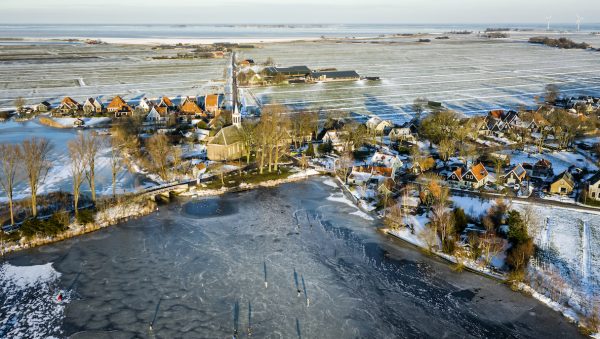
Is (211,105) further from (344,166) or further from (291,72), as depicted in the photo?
(291,72)

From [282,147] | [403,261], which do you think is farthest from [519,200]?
[282,147]

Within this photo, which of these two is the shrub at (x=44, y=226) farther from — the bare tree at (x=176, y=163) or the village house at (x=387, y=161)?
the village house at (x=387, y=161)

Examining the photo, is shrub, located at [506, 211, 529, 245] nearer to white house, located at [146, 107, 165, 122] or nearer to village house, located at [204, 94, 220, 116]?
white house, located at [146, 107, 165, 122]

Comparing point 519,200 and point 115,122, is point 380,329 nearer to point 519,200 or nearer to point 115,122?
point 519,200

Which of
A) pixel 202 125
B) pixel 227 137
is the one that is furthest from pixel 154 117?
pixel 227 137

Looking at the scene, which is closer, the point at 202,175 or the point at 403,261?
the point at 403,261

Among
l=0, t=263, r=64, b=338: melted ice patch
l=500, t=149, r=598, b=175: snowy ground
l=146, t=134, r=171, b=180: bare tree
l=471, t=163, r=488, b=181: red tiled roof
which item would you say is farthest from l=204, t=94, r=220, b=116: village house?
l=0, t=263, r=64, b=338: melted ice patch

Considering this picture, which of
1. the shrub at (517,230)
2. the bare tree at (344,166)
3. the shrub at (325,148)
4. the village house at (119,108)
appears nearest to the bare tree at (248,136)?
the shrub at (325,148)

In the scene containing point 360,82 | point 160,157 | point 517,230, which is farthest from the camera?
point 360,82
